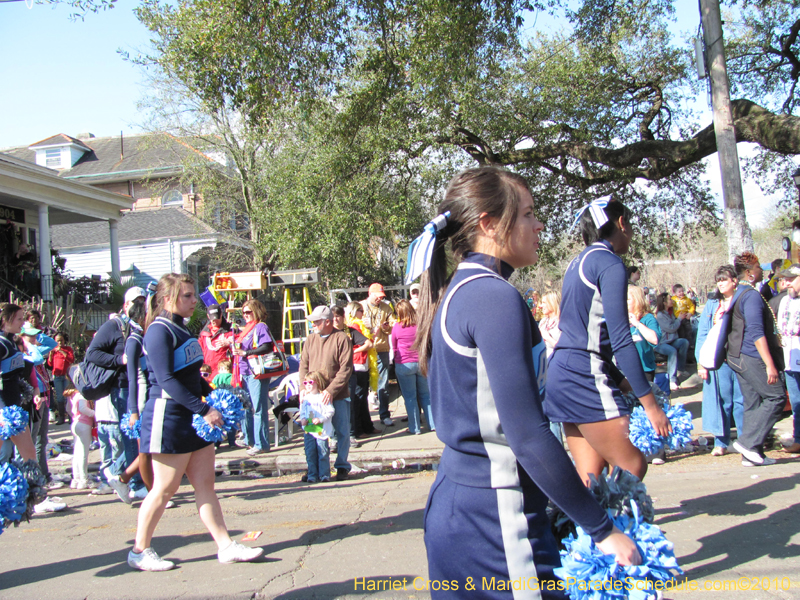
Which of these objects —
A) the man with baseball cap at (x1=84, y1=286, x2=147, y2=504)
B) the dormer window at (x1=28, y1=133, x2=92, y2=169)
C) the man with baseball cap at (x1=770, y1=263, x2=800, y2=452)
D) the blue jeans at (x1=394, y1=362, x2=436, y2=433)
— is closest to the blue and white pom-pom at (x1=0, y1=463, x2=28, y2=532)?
the man with baseball cap at (x1=84, y1=286, x2=147, y2=504)

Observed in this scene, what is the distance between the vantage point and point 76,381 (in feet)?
20.7

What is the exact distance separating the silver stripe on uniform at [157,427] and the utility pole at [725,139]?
688 centimetres

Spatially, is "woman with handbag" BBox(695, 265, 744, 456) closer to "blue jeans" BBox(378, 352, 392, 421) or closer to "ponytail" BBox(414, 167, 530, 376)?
"blue jeans" BBox(378, 352, 392, 421)

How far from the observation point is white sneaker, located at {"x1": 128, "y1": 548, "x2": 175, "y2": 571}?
409 cm

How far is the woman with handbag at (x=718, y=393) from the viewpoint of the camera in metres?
6.39

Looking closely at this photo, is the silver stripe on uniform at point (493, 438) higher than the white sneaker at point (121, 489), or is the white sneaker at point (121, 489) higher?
the silver stripe on uniform at point (493, 438)

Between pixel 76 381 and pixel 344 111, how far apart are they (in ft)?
23.1

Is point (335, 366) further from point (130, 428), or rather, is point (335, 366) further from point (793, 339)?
point (793, 339)

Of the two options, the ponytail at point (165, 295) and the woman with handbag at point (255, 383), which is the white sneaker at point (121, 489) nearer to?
the woman with handbag at point (255, 383)

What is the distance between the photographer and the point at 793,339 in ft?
20.8

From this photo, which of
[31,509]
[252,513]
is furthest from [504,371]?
[252,513]

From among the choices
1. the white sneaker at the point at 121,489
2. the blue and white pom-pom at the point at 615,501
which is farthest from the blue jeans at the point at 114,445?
the blue and white pom-pom at the point at 615,501

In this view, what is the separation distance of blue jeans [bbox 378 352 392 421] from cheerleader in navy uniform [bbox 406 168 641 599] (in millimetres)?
7752

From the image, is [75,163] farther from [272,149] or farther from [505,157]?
[505,157]
